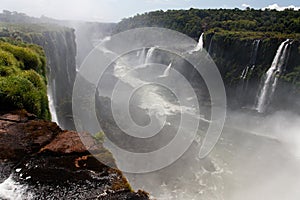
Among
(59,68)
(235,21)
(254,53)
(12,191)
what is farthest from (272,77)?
(12,191)

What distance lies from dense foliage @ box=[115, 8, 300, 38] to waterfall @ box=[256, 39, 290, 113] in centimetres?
1212

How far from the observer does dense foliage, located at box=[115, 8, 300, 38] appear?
171 ft

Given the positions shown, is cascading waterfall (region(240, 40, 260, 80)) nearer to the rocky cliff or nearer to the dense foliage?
the dense foliage

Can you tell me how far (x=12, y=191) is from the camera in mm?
4133

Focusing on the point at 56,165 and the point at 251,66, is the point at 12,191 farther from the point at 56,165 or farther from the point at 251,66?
the point at 251,66

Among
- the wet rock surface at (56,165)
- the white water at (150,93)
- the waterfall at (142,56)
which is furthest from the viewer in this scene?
the waterfall at (142,56)

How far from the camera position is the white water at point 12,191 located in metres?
4.03

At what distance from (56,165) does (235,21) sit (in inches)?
2493

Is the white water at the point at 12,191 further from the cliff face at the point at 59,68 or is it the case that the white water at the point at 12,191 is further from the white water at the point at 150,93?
the white water at the point at 150,93

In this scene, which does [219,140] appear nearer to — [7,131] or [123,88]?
[123,88]

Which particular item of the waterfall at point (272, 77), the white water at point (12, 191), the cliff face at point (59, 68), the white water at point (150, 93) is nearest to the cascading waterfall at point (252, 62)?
the waterfall at point (272, 77)

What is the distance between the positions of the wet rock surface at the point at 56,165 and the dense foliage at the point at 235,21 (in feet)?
154

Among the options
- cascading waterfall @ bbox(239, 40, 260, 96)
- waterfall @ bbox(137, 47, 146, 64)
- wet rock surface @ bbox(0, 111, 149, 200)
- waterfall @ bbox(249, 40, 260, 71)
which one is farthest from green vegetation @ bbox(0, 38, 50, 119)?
waterfall @ bbox(137, 47, 146, 64)

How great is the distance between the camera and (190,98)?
4269 cm
